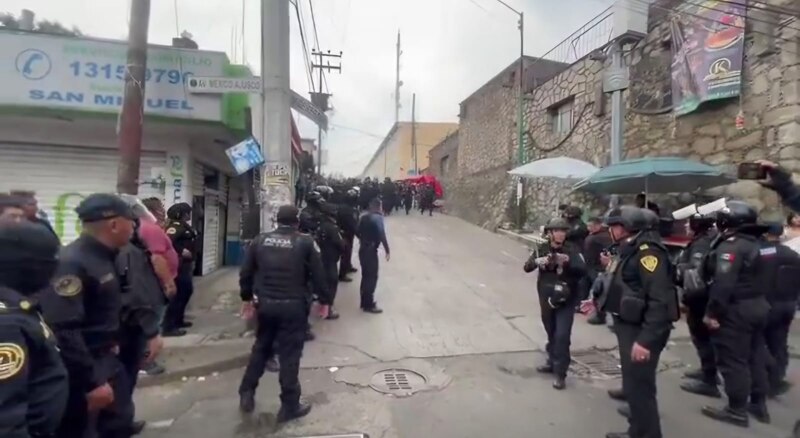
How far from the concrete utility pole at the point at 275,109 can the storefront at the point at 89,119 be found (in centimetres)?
197

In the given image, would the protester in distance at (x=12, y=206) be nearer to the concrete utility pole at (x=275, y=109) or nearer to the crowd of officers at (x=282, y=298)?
the crowd of officers at (x=282, y=298)

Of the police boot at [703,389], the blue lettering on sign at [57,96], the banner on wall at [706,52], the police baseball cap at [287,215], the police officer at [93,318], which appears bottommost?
the police boot at [703,389]

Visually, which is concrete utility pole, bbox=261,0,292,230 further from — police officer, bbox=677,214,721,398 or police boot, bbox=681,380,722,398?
police boot, bbox=681,380,722,398

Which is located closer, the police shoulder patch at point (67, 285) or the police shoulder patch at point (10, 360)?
the police shoulder patch at point (10, 360)

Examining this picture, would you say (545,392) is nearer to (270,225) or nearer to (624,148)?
(270,225)

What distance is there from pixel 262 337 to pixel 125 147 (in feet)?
10.5

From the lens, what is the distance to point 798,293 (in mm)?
4203

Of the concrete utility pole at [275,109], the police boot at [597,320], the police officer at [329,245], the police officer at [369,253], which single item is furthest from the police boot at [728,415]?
the concrete utility pole at [275,109]

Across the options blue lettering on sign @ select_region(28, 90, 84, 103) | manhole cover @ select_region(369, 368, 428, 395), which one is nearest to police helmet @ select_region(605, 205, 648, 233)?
manhole cover @ select_region(369, 368, 428, 395)

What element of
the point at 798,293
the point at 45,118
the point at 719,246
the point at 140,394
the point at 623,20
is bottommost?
the point at 140,394

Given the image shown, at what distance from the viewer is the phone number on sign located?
690 cm

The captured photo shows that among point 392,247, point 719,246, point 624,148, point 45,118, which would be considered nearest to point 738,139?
point 624,148

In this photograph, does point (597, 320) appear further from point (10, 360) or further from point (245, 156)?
point (10, 360)

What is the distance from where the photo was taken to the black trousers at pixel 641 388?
10.5 ft
